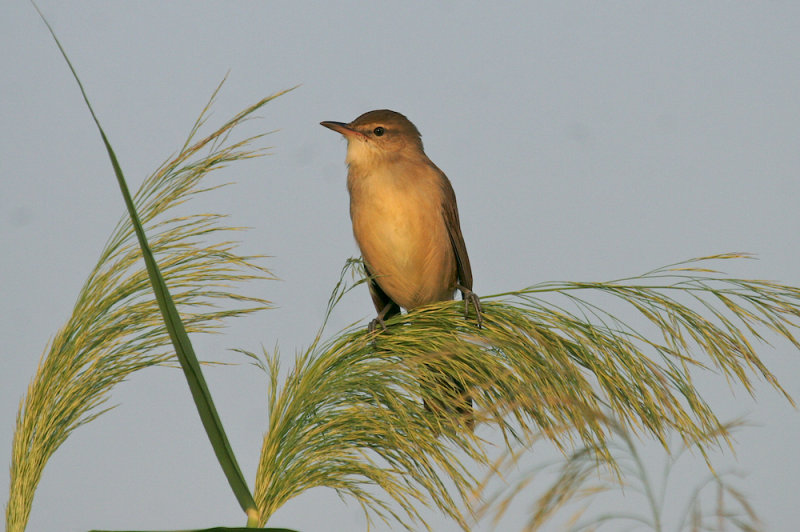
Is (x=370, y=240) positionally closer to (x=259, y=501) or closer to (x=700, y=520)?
(x=259, y=501)

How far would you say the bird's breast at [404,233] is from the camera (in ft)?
10.5

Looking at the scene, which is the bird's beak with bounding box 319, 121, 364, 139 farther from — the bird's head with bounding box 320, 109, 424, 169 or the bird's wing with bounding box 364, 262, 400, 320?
the bird's wing with bounding box 364, 262, 400, 320

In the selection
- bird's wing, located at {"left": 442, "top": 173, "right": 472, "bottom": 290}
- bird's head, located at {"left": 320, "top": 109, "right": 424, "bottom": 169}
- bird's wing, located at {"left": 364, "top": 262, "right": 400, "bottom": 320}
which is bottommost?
bird's wing, located at {"left": 364, "top": 262, "right": 400, "bottom": 320}

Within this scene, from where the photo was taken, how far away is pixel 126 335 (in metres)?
2.01

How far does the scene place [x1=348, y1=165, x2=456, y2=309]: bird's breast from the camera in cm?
319

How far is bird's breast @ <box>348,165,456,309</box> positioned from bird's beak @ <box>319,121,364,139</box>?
21 centimetres

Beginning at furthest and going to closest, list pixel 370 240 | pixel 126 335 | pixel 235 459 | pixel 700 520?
pixel 370 240, pixel 126 335, pixel 235 459, pixel 700 520

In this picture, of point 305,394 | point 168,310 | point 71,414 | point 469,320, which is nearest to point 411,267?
point 469,320

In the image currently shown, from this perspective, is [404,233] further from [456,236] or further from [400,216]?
[456,236]

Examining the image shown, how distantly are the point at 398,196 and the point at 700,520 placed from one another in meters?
2.06

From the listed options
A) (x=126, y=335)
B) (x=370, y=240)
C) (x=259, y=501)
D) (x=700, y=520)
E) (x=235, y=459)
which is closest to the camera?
(x=700, y=520)

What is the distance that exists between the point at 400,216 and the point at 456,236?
0.99ft

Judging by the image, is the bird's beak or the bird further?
the bird's beak

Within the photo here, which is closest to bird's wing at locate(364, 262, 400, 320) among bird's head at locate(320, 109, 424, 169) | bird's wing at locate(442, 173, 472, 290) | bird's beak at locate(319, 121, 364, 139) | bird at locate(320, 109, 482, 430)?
bird at locate(320, 109, 482, 430)
